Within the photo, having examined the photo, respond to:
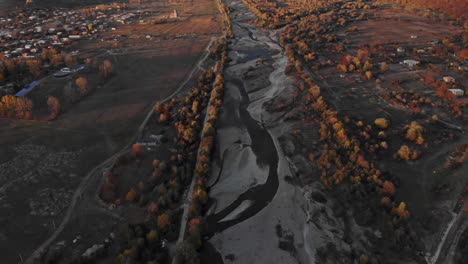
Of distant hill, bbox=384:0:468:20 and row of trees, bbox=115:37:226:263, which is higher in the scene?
distant hill, bbox=384:0:468:20

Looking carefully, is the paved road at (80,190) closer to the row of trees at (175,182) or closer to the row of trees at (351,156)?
the row of trees at (175,182)

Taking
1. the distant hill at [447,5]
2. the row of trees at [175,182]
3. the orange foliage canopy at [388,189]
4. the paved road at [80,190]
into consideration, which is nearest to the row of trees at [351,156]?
the orange foliage canopy at [388,189]

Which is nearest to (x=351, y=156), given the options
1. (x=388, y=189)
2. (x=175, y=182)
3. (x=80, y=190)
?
(x=388, y=189)

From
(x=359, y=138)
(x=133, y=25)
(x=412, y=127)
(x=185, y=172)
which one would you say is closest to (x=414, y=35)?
(x=412, y=127)

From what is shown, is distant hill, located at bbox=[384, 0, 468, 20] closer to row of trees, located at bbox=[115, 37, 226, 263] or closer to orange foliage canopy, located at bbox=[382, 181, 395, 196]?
orange foliage canopy, located at bbox=[382, 181, 395, 196]

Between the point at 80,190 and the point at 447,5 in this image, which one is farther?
the point at 447,5

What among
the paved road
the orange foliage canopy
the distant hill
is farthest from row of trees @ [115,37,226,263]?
the distant hill

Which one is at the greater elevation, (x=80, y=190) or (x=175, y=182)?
(x=175, y=182)

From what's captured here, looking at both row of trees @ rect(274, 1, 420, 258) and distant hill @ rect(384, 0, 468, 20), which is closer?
row of trees @ rect(274, 1, 420, 258)

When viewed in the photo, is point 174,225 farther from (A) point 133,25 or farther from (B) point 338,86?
(A) point 133,25

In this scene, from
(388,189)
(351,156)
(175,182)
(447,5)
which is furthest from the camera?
(447,5)

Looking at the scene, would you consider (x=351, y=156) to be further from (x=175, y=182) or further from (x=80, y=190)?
(x=80, y=190)
